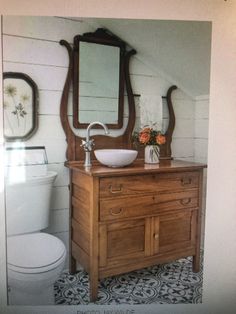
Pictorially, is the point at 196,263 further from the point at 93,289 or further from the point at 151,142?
the point at 151,142

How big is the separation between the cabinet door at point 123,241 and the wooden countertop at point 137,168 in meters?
0.26

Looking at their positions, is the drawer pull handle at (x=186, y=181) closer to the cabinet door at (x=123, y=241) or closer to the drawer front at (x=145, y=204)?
the drawer front at (x=145, y=204)


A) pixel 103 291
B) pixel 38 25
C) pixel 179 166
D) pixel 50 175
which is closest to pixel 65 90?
pixel 38 25

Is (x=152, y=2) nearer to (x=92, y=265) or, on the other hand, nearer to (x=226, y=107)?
(x=226, y=107)

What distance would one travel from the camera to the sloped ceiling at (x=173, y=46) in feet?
4.46

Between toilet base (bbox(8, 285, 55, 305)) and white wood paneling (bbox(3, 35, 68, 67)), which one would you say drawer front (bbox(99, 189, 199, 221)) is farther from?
Answer: white wood paneling (bbox(3, 35, 68, 67))

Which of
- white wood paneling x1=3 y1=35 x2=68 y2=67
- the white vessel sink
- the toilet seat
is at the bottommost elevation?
the toilet seat

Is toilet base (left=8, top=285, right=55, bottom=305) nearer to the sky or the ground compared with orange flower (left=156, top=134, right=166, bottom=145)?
nearer to the ground

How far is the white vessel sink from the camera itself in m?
1.37

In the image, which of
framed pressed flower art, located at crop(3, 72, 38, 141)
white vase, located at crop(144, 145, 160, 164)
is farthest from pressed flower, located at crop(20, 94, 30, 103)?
white vase, located at crop(144, 145, 160, 164)

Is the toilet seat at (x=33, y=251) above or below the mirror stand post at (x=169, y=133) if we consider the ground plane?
below

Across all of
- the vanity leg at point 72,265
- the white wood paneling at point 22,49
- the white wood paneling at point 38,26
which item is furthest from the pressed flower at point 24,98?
the vanity leg at point 72,265

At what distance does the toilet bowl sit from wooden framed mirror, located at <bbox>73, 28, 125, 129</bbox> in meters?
0.62

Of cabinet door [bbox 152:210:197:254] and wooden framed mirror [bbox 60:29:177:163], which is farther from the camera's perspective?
cabinet door [bbox 152:210:197:254]
